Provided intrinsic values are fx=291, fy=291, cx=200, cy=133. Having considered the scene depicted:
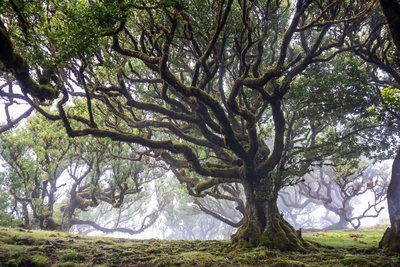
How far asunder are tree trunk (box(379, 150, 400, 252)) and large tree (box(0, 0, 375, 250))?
138 inches

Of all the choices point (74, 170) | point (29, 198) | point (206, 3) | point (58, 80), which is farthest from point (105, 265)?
point (74, 170)

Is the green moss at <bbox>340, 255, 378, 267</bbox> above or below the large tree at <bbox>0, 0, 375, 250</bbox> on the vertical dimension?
below

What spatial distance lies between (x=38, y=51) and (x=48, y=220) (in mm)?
15784

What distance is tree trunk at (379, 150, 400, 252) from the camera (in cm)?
1174

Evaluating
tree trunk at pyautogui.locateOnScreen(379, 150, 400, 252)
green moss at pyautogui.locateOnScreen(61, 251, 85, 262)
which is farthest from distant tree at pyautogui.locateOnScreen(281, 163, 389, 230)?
green moss at pyautogui.locateOnScreen(61, 251, 85, 262)

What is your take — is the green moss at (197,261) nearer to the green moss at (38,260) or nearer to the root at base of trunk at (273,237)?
the root at base of trunk at (273,237)

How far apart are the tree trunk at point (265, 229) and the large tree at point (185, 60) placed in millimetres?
48

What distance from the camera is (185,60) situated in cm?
1658

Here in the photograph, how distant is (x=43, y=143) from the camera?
1936 cm

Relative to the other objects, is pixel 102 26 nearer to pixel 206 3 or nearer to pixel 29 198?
pixel 206 3

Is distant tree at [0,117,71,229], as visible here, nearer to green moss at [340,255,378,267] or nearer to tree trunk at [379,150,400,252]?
green moss at [340,255,378,267]

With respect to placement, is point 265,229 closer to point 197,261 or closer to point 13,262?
point 197,261

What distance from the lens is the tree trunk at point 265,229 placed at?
1283cm

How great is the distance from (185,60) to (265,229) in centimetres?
992
